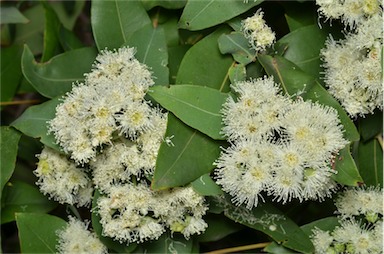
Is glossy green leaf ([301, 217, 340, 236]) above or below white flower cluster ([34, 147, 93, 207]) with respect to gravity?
below

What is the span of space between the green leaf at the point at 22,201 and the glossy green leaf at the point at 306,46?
105 cm

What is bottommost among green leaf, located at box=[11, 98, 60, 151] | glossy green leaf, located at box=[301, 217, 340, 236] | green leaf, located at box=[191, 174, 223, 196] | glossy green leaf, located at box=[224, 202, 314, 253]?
glossy green leaf, located at box=[301, 217, 340, 236]

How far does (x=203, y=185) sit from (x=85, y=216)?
707 millimetres

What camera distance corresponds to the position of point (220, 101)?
2.11 meters

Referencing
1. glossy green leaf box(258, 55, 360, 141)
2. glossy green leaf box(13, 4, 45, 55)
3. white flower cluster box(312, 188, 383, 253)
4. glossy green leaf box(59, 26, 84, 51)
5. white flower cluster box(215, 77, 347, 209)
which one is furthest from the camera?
glossy green leaf box(13, 4, 45, 55)

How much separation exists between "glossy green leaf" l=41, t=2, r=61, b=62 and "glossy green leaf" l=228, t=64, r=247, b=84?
0.71 m

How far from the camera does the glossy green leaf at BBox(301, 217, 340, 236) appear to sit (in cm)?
232

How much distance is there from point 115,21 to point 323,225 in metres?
1.01

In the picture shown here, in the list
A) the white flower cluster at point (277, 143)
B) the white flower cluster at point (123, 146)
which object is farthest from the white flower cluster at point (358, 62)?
the white flower cluster at point (123, 146)

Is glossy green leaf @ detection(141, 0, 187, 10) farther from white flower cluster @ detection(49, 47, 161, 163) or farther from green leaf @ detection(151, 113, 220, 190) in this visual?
green leaf @ detection(151, 113, 220, 190)

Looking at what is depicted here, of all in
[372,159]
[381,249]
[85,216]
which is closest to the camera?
[381,249]

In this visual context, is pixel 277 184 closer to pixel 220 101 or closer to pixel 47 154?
pixel 220 101

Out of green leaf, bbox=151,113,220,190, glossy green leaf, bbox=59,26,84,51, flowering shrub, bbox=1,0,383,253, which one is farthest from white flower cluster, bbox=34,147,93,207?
glossy green leaf, bbox=59,26,84,51

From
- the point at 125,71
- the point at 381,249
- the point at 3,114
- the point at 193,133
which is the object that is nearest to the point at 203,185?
the point at 193,133
